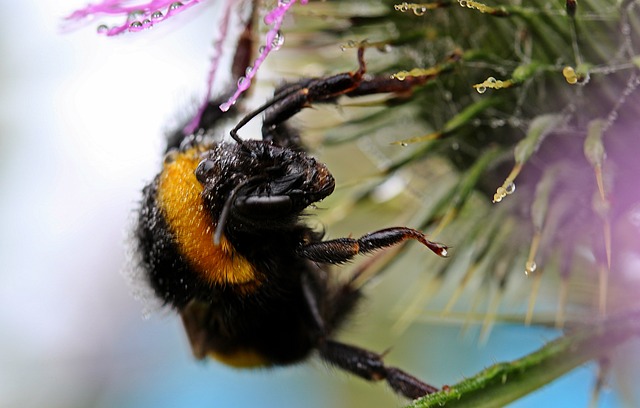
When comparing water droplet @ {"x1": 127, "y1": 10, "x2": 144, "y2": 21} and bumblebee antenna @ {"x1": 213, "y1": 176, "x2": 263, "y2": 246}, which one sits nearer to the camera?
bumblebee antenna @ {"x1": 213, "y1": 176, "x2": 263, "y2": 246}

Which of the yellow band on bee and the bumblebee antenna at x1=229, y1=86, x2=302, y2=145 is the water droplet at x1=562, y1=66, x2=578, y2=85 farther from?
the yellow band on bee

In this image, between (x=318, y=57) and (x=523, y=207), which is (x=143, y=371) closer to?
(x=318, y=57)

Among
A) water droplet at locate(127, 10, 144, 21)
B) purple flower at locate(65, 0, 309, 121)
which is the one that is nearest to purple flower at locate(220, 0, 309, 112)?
purple flower at locate(65, 0, 309, 121)

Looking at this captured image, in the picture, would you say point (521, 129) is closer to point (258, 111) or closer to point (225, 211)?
point (258, 111)

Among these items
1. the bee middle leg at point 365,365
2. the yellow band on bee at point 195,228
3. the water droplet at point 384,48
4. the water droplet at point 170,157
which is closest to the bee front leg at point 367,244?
the yellow band on bee at point 195,228

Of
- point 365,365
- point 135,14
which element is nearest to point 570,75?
point 365,365

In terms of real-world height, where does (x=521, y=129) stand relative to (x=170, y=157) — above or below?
below

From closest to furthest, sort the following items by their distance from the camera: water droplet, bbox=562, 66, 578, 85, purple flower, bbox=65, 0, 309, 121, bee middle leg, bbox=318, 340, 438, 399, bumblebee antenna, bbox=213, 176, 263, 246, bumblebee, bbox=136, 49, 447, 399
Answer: bumblebee antenna, bbox=213, 176, 263, 246 < bumblebee, bbox=136, 49, 447, 399 < purple flower, bbox=65, 0, 309, 121 < water droplet, bbox=562, 66, 578, 85 < bee middle leg, bbox=318, 340, 438, 399
